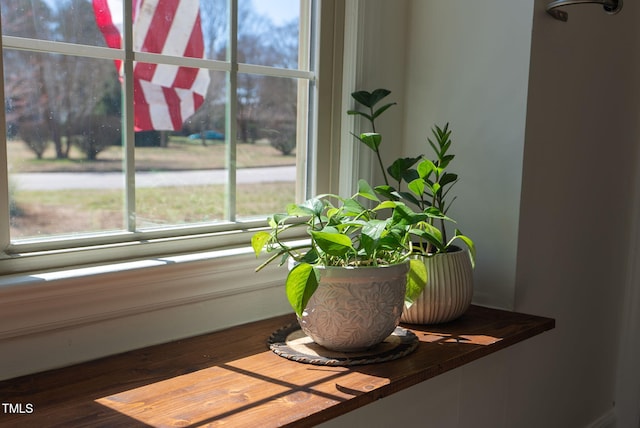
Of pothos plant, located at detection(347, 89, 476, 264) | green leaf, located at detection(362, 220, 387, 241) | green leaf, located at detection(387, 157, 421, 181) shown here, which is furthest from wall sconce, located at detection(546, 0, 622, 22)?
green leaf, located at detection(362, 220, 387, 241)

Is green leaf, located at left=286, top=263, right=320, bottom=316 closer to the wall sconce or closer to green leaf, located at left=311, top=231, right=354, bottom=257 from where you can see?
green leaf, located at left=311, top=231, right=354, bottom=257

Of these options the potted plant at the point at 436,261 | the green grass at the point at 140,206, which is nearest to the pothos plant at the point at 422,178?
the potted plant at the point at 436,261

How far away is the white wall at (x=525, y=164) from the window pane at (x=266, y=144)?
0.32 metres

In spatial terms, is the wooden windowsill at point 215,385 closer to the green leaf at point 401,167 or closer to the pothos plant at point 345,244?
the pothos plant at point 345,244

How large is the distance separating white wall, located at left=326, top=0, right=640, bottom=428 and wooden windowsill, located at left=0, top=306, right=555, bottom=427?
0.21 meters

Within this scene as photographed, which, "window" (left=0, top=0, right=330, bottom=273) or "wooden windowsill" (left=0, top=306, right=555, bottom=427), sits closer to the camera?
"wooden windowsill" (left=0, top=306, right=555, bottom=427)

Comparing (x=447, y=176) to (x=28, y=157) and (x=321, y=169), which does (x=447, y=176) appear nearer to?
(x=321, y=169)

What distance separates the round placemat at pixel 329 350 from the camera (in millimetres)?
1096

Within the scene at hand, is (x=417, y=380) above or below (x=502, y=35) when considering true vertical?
below

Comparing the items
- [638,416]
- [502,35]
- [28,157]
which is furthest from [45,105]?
[638,416]

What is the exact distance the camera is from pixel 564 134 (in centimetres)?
158

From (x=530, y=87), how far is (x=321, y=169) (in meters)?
0.50

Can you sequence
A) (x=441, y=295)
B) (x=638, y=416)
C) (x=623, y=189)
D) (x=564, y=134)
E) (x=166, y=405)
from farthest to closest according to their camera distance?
(x=638, y=416), (x=623, y=189), (x=564, y=134), (x=441, y=295), (x=166, y=405)

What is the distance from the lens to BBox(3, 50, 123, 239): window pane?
3.46ft
